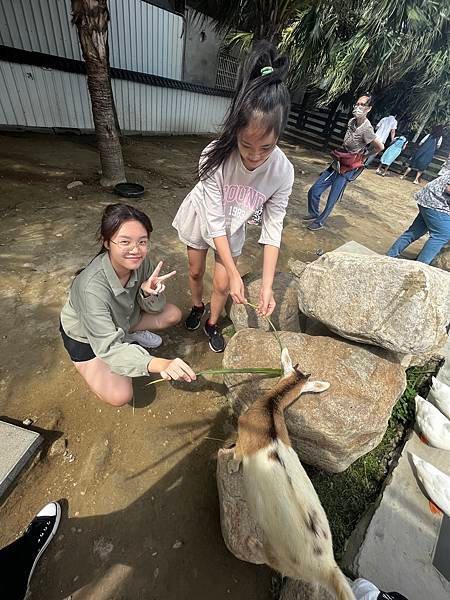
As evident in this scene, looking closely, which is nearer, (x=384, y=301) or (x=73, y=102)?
(x=384, y=301)

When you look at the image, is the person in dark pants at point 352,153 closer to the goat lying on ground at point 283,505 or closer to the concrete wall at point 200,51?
the goat lying on ground at point 283,505

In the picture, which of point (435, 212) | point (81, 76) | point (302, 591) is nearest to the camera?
point (302, 591)

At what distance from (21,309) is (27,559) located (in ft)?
6.16

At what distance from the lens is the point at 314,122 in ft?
42.3

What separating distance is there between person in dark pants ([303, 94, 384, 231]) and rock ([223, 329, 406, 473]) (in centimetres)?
356

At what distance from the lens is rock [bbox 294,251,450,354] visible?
65.6 inches

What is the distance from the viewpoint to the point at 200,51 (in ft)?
30.3

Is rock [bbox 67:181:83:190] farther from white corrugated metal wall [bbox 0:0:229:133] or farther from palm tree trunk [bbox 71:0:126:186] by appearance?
white corrugated metal wall [bbox 0:0:229:133]

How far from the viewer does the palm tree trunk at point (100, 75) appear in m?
3.59

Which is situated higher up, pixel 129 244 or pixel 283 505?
pixel 129 244

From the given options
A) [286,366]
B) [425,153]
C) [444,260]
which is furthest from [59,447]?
[425,153]

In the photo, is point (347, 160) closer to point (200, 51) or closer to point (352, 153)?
point (352, 153)

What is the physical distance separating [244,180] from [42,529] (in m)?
2.19

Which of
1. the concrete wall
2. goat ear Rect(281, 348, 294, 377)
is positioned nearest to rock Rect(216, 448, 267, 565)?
goat ear Rect(281, 348, 294, 377)
